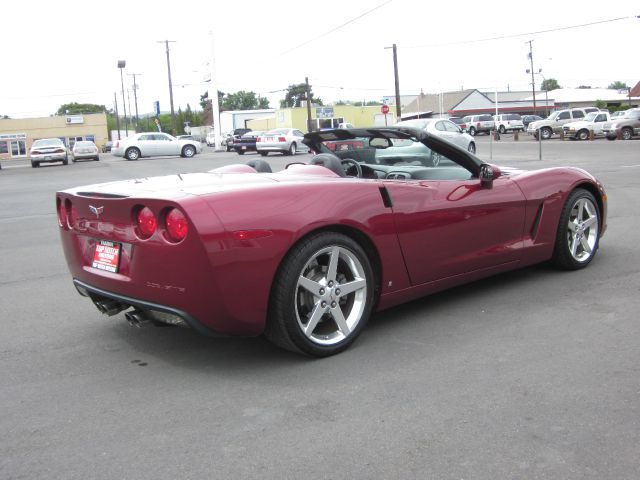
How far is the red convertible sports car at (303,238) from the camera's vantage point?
11.1ft

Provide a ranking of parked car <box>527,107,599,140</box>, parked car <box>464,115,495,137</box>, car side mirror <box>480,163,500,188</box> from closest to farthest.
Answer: car side mirror <box>480,163,500,188</box> → parked car <box>527,107,599,140</box> → parked car <box>464,115,495,137</box>

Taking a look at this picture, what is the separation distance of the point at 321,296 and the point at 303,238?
1.14 ft

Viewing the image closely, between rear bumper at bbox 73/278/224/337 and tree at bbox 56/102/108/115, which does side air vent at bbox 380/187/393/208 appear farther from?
tree at bbox 56/102/108/115

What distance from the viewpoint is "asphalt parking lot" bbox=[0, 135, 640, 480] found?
2.64 m

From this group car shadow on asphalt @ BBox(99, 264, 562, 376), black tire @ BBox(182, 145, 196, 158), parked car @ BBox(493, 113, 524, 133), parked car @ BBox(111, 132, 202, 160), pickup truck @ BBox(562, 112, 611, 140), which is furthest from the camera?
parked car @ BBox(493, 113, 524, 133)

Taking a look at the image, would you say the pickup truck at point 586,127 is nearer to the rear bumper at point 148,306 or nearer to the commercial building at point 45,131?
the rear bumper at point 148,306

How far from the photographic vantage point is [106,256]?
12.3 feet

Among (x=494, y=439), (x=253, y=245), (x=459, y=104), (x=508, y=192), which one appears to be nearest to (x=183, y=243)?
(x=253, y=245)

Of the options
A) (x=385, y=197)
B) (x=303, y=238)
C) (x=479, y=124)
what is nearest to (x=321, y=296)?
(x=303, y=238)

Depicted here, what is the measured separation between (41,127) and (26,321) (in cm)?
7787

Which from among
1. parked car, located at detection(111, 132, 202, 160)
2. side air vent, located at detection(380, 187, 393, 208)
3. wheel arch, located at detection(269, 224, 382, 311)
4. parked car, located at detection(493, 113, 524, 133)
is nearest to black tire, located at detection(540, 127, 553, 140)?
parked car, located at detection(493, 113, 524, 133)

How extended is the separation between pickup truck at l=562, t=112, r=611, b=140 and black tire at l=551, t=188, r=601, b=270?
3641cm

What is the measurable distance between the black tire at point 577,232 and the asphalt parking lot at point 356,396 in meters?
0.33

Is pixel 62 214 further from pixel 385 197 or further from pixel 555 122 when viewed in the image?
pixel 555 122
